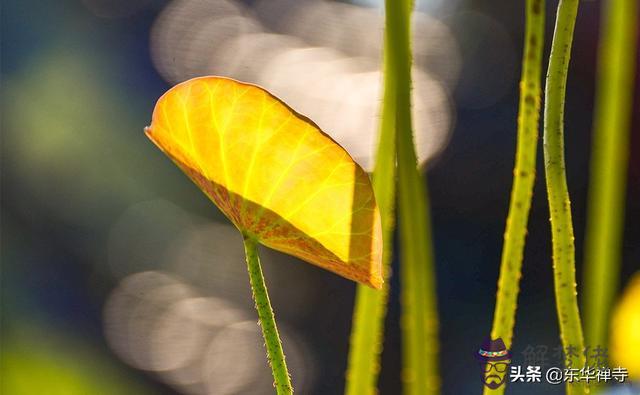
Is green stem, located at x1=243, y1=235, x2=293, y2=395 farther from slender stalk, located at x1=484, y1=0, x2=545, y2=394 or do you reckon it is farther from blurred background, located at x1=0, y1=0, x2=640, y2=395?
blurred background, located at x1=0, y1=0, x2=640, y2=395

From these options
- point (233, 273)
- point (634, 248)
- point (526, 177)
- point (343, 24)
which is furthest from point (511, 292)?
point (343, 24)

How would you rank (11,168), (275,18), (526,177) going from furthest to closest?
(275,18), (11,168), (526,177)

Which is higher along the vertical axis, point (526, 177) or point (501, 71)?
point (501, 71)

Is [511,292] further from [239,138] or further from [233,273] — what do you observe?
[233,273]

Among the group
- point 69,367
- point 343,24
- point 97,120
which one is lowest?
point 69,367

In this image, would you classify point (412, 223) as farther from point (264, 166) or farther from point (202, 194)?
point (202, 194)
